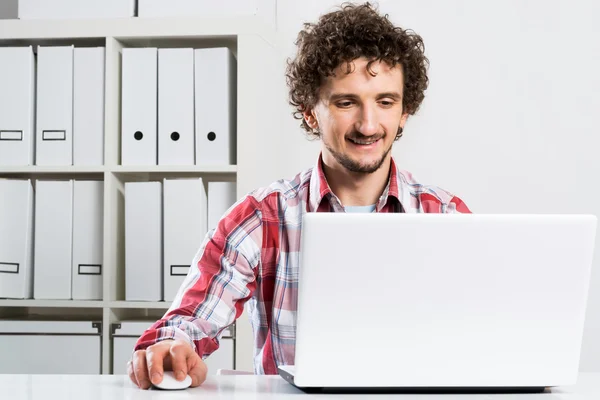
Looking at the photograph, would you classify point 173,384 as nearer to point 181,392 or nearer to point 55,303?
point 181,392

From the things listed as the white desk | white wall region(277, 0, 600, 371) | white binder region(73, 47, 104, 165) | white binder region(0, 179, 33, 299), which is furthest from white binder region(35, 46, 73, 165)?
the white desk

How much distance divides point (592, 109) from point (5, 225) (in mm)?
1926

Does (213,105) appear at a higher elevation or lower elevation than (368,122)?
higher

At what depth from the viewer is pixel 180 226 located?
83.5 inches

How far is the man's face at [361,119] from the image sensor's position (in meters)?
1.59

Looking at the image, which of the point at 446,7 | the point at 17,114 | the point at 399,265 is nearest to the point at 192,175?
the point at 17,114

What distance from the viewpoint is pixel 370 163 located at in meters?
1.59

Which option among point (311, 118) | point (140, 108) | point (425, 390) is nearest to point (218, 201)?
point (140, 108)

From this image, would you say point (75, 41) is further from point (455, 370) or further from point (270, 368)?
point (455, 370)

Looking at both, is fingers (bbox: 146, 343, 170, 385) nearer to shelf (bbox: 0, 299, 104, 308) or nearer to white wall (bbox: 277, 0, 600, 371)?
shelf (bbox: 0, 299, 104, 308)

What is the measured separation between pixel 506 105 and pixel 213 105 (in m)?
1.00

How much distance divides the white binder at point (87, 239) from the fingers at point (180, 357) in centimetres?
118

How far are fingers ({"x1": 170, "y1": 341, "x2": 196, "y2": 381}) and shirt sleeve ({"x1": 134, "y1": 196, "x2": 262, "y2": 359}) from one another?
12cm

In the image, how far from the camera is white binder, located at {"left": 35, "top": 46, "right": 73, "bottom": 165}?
7.06 ft
